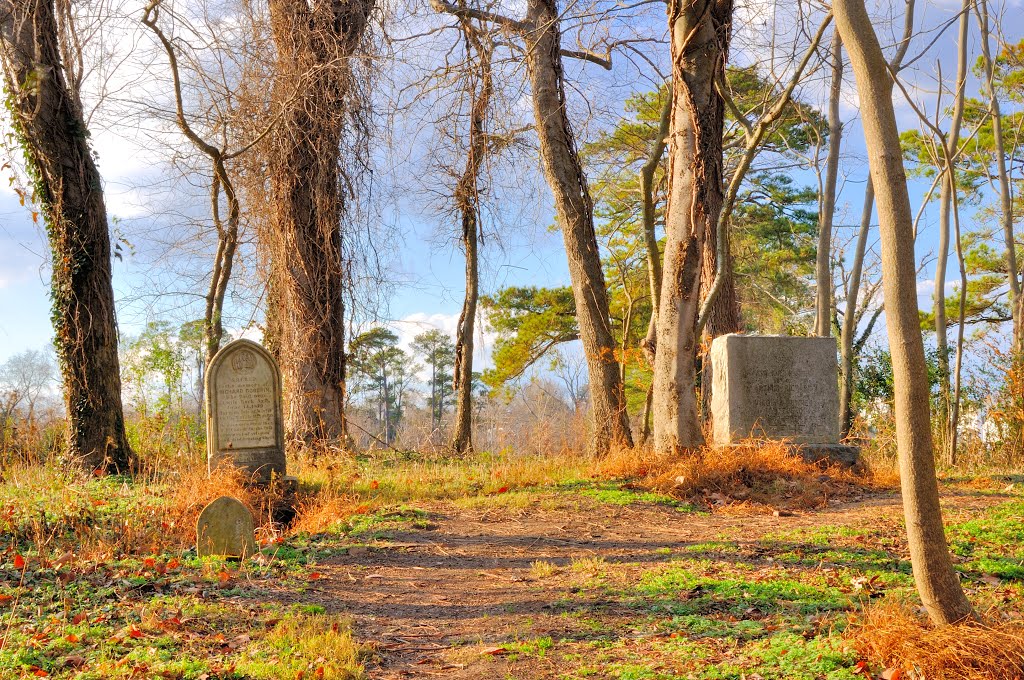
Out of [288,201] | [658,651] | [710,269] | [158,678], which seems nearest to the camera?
[158,678]

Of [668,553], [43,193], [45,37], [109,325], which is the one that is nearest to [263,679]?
[668,553]

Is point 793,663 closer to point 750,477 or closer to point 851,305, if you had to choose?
point 750,477

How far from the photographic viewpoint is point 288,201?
11586 mm

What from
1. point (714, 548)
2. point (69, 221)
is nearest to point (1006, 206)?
point (714, 548)

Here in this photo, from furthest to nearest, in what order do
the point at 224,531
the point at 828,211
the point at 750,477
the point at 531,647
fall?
the point at 828,211 < the point at 750,477 < the point at 224,531 < the point at 531,647

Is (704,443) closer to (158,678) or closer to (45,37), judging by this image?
(158,678)

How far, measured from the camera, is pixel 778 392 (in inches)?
368

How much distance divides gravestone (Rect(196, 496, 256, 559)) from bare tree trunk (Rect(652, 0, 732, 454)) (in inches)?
187

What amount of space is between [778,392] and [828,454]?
0.91 m

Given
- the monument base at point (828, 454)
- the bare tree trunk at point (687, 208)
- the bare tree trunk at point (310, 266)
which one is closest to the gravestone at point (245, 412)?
the bare tree trunk at point (310, 266)

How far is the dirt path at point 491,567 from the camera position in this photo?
4.15 metres

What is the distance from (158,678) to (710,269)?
1093cm

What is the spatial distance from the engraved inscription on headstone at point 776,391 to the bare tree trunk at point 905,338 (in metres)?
5.74

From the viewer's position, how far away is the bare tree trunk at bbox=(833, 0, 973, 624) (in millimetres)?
3439
